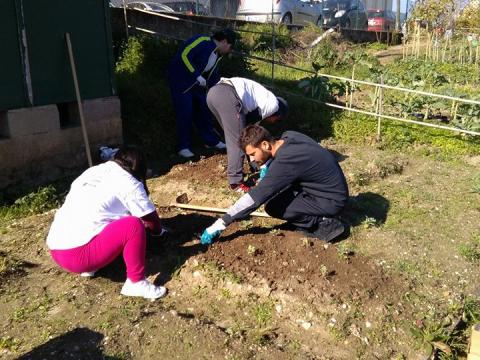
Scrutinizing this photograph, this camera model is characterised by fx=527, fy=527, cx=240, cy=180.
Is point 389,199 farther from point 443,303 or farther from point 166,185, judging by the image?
point 166,185

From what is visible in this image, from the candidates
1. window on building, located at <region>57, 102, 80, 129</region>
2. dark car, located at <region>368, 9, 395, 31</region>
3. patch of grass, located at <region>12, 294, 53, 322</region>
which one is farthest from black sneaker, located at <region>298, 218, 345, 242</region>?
dark car, located at <region>368, 9, 395, 31</region>

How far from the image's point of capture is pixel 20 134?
17.5 ft

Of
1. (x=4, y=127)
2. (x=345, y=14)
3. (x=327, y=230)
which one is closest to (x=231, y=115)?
(x=327, y=230)

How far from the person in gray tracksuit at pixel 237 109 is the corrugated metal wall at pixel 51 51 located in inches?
63.1

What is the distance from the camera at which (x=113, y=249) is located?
344 cm

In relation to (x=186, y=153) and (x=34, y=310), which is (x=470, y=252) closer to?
(x=34, y=310)

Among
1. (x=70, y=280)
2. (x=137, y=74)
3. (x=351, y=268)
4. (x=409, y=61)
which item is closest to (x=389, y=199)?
(x=351, y=268)

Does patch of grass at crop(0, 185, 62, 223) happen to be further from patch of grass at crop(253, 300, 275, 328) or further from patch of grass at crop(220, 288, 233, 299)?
patch of grass at crop(253, 300, 275, 328)

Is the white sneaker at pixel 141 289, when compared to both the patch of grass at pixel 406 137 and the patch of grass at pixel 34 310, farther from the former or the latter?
the patch of grass at pixel 406 137

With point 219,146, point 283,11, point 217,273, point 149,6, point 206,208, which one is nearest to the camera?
point 217,273

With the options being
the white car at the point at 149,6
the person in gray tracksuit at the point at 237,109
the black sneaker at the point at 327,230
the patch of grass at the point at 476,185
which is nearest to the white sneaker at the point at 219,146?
the person in gray tracksuit at the point at 237,109

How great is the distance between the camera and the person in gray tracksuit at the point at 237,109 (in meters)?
5.14

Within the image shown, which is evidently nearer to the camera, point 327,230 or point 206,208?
point 327,230

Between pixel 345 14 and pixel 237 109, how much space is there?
15.4 metres
